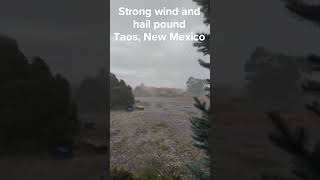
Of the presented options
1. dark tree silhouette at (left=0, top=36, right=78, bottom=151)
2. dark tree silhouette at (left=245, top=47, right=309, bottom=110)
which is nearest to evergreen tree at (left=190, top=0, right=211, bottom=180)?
dark tree silhouette at (left=245, top=47, right=309, bottom=110)

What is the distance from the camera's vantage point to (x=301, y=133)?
3145 millimetres

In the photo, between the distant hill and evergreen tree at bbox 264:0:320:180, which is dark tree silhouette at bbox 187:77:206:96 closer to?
the distant hill

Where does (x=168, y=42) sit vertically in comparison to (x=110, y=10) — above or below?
below

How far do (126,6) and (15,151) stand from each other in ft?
4.07

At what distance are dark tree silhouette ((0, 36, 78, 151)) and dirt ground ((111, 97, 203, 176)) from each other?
1.13 feet

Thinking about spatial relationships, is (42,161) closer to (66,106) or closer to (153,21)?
(66,106)

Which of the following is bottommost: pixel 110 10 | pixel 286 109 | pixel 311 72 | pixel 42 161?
pixel 42 161

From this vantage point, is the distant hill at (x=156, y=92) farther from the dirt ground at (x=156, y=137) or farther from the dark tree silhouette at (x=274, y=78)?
the dark tree silhouette at (x=274, y=78)

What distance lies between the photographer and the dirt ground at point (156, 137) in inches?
125

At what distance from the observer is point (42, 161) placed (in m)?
3.18

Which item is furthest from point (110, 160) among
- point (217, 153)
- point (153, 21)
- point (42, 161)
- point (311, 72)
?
point (311, 72)

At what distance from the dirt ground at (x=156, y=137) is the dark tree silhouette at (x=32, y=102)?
344mm

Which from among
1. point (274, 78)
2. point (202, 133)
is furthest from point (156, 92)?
point (274, 78)

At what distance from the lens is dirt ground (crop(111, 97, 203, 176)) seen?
10.4 ft
